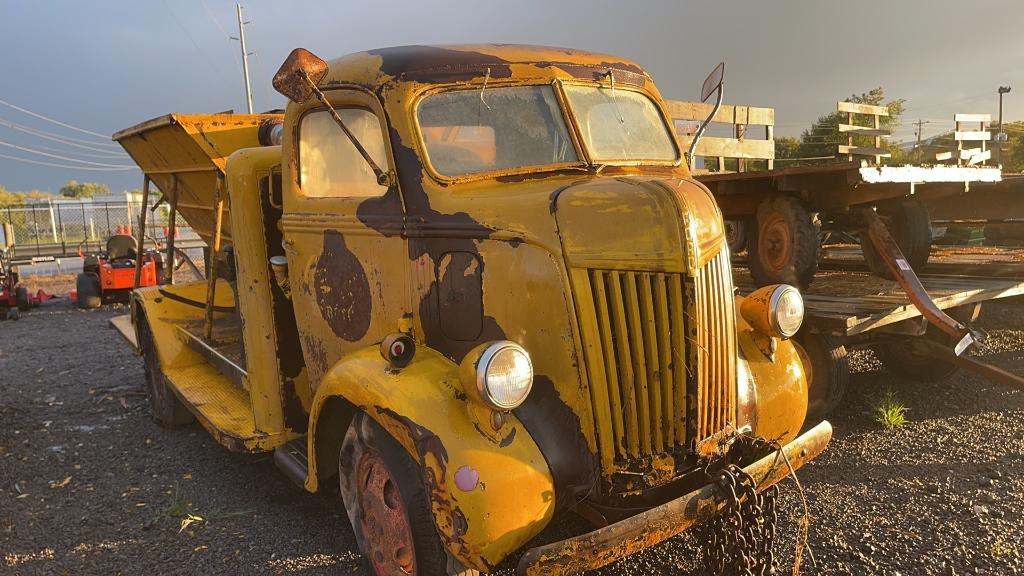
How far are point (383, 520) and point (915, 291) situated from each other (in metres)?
3.85

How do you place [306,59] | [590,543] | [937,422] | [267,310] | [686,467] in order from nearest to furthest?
1. [590,543]
2. [686,467]
3. [306,59]
4. [267,310]
5. [937,422]

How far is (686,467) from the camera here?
2.88 meters

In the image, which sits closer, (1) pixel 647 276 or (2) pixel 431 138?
(1) pixel 647 276

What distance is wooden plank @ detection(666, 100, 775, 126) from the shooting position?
7.50m

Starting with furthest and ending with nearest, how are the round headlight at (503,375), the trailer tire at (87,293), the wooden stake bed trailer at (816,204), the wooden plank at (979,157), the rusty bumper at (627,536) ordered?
the wooden plank at (979,157) → the trailer tire at (87,293) → the wooden stake bed trailer at (816,204) → the round headlight at (503,375) → the rusty bumper at (627,536)

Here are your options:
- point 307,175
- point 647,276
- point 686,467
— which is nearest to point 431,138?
point 307,175

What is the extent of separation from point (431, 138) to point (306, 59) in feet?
2.10

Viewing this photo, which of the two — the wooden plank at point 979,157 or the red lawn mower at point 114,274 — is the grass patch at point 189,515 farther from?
the wooden plank at point 979,157

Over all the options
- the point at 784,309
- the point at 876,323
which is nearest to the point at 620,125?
the point at 784,309

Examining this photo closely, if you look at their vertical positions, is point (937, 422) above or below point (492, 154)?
below

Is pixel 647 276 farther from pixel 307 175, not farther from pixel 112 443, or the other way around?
pixel 112 443

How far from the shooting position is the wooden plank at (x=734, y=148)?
779 cm

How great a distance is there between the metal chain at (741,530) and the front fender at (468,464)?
2.28 ft

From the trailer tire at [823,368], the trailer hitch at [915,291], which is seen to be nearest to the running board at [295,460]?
the trailer tire at [823,368]
